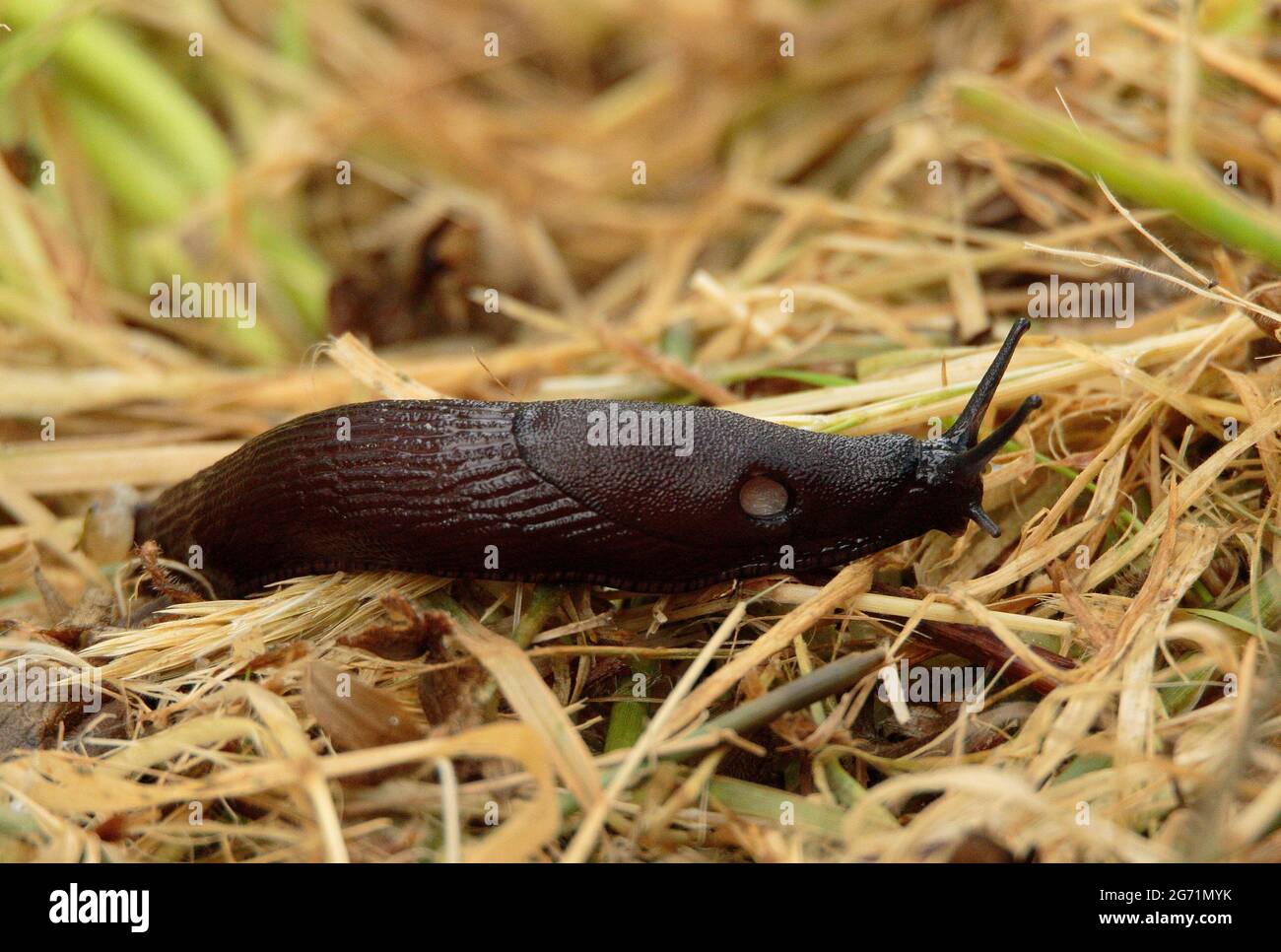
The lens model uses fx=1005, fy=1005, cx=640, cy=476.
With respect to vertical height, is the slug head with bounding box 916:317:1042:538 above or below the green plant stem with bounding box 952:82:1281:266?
below

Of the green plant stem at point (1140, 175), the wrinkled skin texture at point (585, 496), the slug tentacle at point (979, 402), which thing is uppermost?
the green plant stem at point (1140, 175)

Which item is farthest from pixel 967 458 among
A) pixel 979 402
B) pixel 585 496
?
pixel 585 496

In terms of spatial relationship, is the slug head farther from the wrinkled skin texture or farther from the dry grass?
the dry grass

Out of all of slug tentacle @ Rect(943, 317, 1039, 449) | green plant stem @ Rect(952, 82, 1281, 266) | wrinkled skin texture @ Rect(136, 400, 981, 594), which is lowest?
wrinkled skin texture @ Rect(136, 400, 981, 594)

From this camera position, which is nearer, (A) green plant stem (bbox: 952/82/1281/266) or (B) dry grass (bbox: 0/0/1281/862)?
(B) dry grass (bbox: 0/0/1281/862)

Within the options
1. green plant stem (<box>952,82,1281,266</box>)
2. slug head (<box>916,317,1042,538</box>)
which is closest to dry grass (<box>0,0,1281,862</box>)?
green plant stem (<box>952,82,1281,266</box>)

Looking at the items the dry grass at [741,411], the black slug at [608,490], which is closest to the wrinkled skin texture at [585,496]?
the black slug at [608,490]

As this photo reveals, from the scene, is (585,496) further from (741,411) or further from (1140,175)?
(1140,175)

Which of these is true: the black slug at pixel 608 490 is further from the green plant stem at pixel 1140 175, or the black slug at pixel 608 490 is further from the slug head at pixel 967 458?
the green plant stem at pixel 1140 175

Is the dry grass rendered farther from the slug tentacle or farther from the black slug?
the slug tentacle
